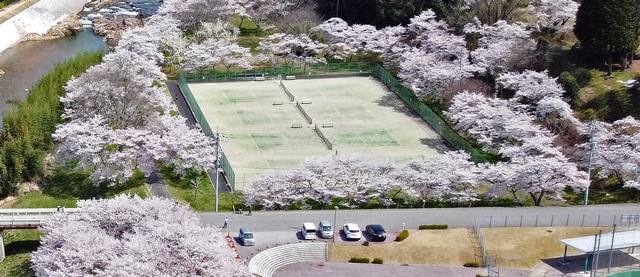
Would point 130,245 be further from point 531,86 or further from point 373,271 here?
point 531,86

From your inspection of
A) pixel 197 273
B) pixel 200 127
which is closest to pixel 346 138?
pixel 200 127

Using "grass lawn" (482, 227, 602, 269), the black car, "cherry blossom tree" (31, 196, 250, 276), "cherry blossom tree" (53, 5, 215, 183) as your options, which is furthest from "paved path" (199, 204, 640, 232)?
"cherry blossom tree" (31, 196, 250, 276)

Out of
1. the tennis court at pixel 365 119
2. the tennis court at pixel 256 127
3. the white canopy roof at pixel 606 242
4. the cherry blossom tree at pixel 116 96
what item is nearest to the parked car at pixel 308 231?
the tennis court at pixel 256 127

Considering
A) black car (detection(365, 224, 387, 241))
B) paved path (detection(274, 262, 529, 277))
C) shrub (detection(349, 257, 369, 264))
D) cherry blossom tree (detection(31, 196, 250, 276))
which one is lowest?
paved path (detection(274, 262, 529, 277))

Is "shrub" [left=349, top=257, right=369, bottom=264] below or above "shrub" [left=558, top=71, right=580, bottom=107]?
below

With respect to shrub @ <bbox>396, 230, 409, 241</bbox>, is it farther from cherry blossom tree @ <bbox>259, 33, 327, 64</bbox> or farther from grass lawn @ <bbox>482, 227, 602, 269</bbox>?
cherry blossom tree @ <bbox>259, 33, 327, 64</bbox>

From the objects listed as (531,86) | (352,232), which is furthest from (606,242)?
(531,86)

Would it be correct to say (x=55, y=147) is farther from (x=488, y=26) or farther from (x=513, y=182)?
(x=488, y=26)

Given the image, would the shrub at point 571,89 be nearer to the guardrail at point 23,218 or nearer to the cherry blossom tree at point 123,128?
the cherry blossom tree at point 123,128

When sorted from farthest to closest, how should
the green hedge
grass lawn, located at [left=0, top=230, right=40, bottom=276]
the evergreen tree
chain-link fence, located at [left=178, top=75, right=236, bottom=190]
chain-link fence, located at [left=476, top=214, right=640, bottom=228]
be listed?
the evergreen tree
chain-link fence, located at [left=178, top=75, right=236, bottom=190]
the green hedge
chain-link fence, located at [left=476, top=214, right=640, bottom=228]
grass lawn, located at [left=0, top=230, right=40, bottom=276]
